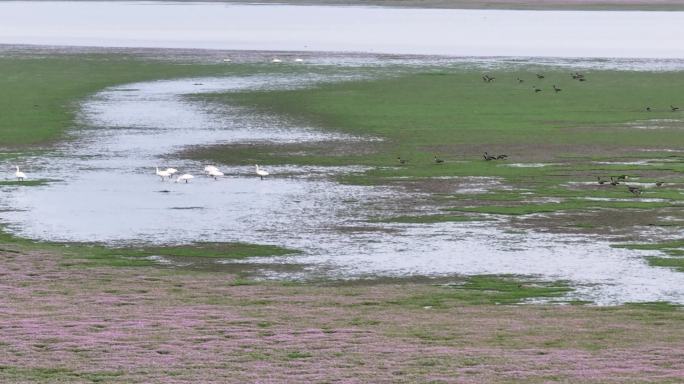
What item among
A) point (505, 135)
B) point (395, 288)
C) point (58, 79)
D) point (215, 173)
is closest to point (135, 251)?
point (395, 288)

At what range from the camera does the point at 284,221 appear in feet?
110

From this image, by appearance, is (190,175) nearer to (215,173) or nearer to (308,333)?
(215,173)

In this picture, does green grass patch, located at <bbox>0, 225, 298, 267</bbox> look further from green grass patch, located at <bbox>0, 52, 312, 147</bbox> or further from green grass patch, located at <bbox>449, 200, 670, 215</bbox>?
green grass patch, located at <bbox>0, 52, 312, 147</bbox>

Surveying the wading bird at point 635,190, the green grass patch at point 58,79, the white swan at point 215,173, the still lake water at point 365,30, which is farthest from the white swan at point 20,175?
the still lake water at point 365,30

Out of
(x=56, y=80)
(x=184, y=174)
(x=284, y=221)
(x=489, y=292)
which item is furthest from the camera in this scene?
(x=56, y=80)

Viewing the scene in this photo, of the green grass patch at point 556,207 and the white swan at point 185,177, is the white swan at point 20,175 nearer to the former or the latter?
the white swan at point 185,177

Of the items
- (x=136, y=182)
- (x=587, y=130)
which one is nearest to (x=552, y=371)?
(x=136, y=182)

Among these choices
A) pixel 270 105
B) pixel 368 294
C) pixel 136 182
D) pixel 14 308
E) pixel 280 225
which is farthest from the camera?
pixel 270 105

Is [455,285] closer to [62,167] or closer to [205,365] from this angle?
[205,365]

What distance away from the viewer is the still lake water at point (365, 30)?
95312mm

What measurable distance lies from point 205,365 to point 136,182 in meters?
20.9

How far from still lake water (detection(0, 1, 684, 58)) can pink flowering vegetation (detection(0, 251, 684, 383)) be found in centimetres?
6271

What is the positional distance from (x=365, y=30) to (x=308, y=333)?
3975 inches

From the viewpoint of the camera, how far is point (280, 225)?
3303 centimetres
